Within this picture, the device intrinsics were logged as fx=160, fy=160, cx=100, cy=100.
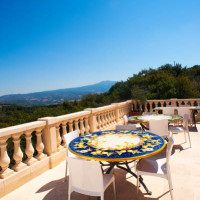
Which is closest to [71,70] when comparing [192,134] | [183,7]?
[183,7]

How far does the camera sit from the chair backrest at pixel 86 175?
167cm

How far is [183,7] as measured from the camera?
26.3ft

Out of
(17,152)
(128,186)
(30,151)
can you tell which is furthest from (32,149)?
(128,186)

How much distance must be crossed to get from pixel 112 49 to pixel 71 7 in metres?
8.29

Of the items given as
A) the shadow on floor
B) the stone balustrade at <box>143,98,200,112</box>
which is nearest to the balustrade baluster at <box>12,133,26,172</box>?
the shadow on floor

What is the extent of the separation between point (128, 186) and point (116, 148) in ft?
3.25

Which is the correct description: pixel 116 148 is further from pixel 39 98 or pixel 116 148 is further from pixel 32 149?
pixel 39 98

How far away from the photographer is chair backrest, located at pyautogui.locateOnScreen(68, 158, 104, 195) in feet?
5.47

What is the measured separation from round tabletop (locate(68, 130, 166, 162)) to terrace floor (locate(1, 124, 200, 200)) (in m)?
0.82

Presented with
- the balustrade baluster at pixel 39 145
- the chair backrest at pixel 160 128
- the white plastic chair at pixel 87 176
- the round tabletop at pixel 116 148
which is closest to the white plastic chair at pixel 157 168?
the round tabletop at pixel 116 148

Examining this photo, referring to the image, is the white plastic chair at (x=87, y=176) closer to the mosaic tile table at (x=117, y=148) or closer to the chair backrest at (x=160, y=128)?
the mosaic tile table at (x=117, y=148)

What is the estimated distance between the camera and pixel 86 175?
1.73m

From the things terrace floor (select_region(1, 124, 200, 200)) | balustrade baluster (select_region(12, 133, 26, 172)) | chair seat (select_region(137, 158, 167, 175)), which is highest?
balustrade baluster (select_region(12, 133, 26, 172))

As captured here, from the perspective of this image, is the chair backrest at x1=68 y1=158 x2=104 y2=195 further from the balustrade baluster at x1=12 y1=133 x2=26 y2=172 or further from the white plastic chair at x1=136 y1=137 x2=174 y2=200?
the balustrade baluster at x1=12 y1=133 x2=26 y2=172
